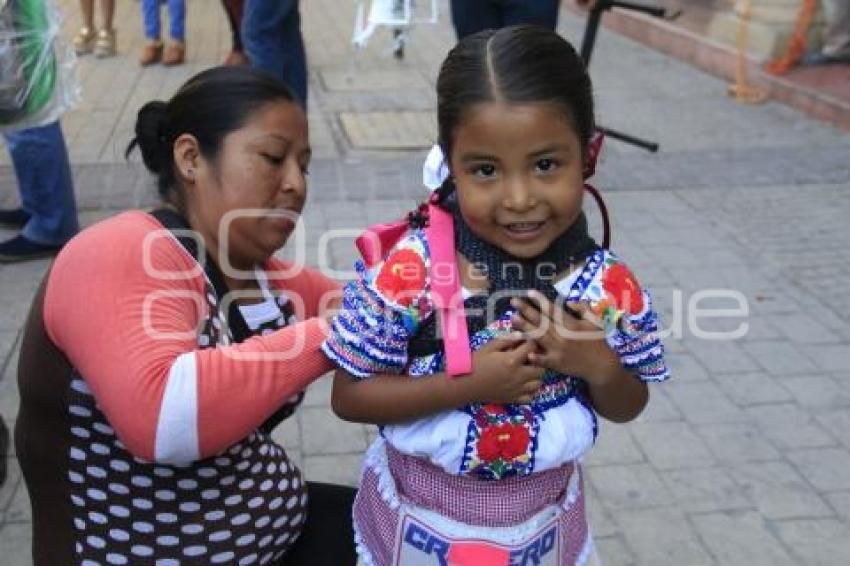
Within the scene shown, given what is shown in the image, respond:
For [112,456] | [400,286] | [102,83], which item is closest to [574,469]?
[400,286]

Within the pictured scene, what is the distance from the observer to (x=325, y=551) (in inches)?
71.1

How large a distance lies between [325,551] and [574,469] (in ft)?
1.63

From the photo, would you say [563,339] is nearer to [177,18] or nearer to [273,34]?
[273,34]

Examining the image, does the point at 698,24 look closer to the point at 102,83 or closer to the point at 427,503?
the point at 102,83

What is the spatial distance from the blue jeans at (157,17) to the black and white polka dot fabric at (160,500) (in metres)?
7.10

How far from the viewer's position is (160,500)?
1.56 meters

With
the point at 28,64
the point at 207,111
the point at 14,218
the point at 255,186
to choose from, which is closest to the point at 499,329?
the point at 255,186

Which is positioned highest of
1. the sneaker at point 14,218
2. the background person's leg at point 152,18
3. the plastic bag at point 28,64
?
the plastic bag at point 28,64

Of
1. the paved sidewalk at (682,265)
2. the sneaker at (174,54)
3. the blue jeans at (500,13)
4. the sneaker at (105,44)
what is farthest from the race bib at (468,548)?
the sneaker at (105,44)

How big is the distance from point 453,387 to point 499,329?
0.12 m

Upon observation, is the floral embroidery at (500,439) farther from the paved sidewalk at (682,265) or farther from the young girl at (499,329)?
the paved sidewalk at (682,265)

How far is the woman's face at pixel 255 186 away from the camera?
1.62 meters

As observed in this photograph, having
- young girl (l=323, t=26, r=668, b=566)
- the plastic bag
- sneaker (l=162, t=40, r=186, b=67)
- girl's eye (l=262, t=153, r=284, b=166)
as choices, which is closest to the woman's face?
girl's eye (l=262, t=153, r=284, b=166)

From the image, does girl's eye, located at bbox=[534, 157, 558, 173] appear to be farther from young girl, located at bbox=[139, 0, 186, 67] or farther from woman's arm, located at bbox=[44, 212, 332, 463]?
young girl, located at bbox=[139, 0, 186, 67]
